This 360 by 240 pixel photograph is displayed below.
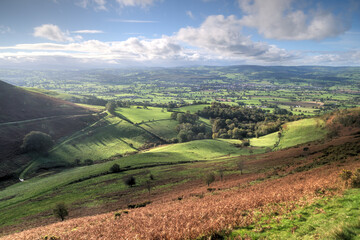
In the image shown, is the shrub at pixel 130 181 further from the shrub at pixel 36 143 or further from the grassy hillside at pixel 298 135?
the grassy hillside at pixel 298 135

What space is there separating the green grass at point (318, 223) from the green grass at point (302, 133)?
297 ft

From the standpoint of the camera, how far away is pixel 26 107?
5221 inches

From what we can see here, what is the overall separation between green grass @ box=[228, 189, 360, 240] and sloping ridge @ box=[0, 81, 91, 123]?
15124 centimetres

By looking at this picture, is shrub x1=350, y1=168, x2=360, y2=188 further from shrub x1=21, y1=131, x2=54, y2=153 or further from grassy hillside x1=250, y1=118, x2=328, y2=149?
shrub x1=21, y1=131, x2=54, y2=153

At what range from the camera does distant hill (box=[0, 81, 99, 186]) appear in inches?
3268

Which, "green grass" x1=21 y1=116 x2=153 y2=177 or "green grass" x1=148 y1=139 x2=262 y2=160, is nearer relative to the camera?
"green grass" x1=21 y1=116 x2=153 y2=177

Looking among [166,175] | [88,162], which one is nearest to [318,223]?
[166,175]

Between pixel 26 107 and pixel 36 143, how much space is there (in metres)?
62.2

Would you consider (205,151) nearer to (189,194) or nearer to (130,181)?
(130,181)

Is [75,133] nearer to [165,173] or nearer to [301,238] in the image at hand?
[165,173]

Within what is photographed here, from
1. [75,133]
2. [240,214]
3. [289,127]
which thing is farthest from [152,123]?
[240,214]

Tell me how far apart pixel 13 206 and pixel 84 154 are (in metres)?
54.3

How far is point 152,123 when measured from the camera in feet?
514

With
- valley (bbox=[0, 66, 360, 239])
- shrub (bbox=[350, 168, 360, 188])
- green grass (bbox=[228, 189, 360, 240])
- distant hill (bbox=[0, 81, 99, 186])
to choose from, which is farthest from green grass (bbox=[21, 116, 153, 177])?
shrub (bbox=[350, 168, 360, 188])
